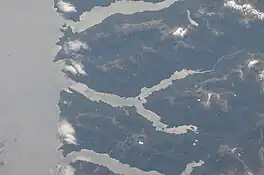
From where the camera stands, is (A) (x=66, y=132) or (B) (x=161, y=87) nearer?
(A) (x=66, y=132)

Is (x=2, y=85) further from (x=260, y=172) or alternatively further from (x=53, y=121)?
(x=260, y=172)

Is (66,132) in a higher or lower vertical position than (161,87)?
lower

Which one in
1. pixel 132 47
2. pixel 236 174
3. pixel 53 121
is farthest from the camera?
pixel 132 47

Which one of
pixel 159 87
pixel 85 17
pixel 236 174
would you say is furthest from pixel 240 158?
pixel 85 17

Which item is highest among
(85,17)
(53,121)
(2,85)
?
(85,17)

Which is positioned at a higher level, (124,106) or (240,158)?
(124,106)
